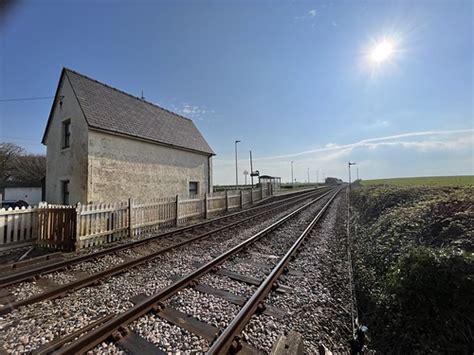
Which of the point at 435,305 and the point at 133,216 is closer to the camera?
the point at 435,305

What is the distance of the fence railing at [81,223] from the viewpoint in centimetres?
685

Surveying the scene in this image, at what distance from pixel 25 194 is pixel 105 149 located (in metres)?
26.3

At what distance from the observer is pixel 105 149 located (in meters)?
11.7

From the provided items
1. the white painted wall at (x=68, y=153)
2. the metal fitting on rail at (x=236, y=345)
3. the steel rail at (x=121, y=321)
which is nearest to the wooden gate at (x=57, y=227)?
the white painted wall at (x=68, y=153)

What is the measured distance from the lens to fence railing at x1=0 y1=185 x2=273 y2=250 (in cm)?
685

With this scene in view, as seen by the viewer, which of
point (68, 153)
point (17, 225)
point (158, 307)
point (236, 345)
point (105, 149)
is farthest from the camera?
point (68, 153)

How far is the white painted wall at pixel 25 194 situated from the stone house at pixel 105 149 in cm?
1847

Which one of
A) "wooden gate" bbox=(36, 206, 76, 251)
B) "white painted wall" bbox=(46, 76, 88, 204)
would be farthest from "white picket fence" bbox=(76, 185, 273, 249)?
"white painted wall" bbox=(46, 76, 88, 204)

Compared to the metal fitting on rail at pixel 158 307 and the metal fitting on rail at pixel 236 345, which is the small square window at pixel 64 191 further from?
the metal fitting on rail at pixel 236 345

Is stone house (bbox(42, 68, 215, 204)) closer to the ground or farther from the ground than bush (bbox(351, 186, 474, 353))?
farther from the ground

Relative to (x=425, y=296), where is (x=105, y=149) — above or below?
above

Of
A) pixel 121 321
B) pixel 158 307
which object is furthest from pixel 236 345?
pixel 121 321

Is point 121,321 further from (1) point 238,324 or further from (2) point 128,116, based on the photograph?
(2) point 128,116

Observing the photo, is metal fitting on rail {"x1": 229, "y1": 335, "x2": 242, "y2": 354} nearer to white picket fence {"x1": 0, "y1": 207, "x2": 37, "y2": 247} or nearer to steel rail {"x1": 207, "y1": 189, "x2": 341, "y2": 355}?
steel rail {"x1": 207, "y1": 189, "x2": 341, "y2": 355}
